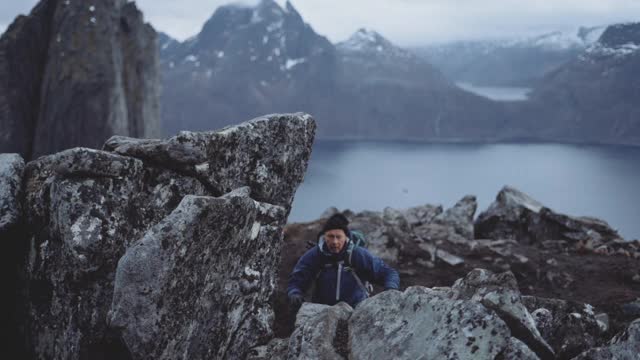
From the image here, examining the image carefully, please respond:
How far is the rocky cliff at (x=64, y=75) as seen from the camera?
209ft

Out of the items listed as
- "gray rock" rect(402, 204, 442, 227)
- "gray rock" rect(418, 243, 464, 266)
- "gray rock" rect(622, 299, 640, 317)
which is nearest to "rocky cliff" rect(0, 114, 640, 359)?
"gray rock" rect(622, 299, 640, 317)

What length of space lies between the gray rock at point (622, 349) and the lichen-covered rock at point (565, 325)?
84 centimetres

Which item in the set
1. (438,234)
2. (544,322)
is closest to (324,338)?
(544,322)

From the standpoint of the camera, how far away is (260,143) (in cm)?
1078

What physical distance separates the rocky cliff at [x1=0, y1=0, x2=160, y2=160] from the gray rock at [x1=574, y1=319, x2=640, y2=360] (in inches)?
2542

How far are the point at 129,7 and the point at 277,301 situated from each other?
78167mm

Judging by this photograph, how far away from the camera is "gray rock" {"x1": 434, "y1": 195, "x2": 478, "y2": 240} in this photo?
82.2ft

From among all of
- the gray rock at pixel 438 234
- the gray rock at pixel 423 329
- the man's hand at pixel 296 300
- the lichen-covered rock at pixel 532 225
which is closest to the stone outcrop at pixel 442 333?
the gray rock at pixel 423 329

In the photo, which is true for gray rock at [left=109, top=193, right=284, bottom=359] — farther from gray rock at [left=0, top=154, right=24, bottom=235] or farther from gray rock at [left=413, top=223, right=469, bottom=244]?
gray rock at [left=413, top=223, right=469, bottom=244]

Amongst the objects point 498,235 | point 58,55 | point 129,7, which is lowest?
point 498,235

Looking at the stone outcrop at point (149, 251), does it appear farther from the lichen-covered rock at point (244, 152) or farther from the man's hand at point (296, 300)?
the man's hand at point (296, 300)

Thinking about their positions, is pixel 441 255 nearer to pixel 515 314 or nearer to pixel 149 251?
pixel 515 314

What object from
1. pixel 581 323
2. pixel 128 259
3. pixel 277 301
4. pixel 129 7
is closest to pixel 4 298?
pixel 128 259

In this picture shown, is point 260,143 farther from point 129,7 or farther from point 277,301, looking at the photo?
point 129,7
